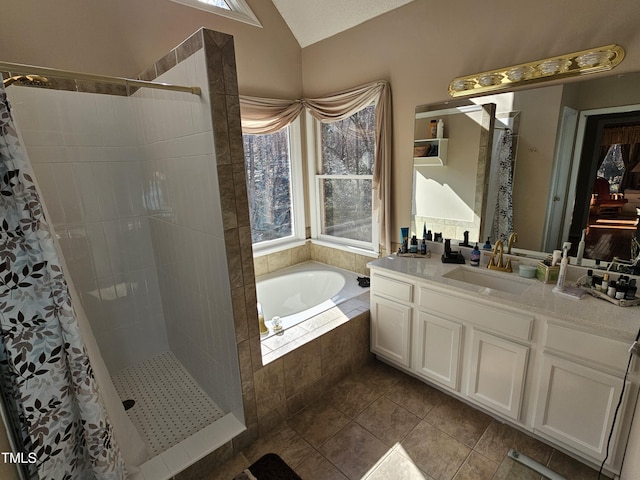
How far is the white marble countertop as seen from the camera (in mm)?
1445

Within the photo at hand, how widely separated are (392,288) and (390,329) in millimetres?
316

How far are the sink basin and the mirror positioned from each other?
0.77 feet

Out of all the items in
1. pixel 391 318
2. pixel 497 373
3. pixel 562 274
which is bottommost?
pixel 497 373

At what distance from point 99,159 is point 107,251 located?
2.00 feet

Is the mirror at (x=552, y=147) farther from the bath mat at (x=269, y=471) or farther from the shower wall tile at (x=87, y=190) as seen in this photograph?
the shower wall tile at (x=87, y=190)

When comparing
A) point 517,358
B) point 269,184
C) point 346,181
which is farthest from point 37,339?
point 346,181

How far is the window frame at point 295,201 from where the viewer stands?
10.6ft

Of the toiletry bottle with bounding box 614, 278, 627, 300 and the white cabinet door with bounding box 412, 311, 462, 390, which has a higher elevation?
the toiletry bottle with bounding box 614, 278, 627, 300

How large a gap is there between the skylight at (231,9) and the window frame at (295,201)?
0.90 metres

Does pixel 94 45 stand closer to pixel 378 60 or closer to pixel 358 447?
pixel 378 60

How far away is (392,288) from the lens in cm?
223

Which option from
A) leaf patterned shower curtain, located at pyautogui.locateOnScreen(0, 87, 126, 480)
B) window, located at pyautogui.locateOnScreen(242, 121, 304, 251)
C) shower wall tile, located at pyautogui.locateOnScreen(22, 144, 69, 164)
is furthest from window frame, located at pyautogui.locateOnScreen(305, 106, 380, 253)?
leaf patterned shower curtain, located at pyautogui.locateOnScreen(0, 87, 126, 480)

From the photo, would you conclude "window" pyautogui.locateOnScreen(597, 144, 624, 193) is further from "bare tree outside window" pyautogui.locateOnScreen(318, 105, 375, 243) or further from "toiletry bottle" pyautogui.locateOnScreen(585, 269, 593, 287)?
"bare tree outside window" pyautogui.locateOnScreen(318, 105, 375, 243)

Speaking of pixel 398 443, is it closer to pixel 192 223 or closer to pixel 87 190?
pixel 192 223
